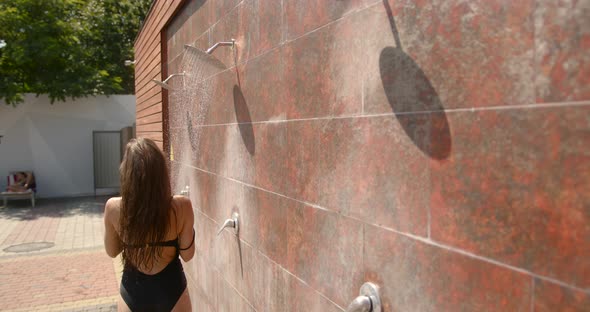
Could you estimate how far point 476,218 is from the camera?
1350 millimetres

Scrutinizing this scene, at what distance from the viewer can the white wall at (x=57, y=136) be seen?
47.4 feet

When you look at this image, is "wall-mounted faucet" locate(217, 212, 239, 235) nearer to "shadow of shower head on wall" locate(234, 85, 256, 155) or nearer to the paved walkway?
"shadow of shower head on wall" locate(234, 85, 256, 155)

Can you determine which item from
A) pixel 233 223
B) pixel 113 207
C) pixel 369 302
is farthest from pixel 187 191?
pixel 369 302

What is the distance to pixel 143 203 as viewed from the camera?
9.16 feet

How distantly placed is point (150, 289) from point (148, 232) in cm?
37

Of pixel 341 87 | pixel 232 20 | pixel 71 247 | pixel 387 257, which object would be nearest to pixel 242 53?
pixel 232 20

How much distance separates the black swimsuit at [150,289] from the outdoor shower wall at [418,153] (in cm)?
52

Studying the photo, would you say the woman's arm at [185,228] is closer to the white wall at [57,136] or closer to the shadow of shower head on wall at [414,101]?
the shadow of shower head on wall at [414,101]

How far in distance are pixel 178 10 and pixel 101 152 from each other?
1134 cm

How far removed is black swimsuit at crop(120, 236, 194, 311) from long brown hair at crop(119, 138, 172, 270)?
7 cm

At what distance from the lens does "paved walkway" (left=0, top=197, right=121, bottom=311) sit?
637 cm

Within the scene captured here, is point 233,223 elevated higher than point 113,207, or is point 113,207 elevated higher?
point 113,207

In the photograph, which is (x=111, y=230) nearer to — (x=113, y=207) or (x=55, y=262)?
(x=113, y=207)

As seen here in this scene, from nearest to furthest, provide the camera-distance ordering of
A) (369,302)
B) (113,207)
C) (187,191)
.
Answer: (369,302), (113,207), (187,191)
